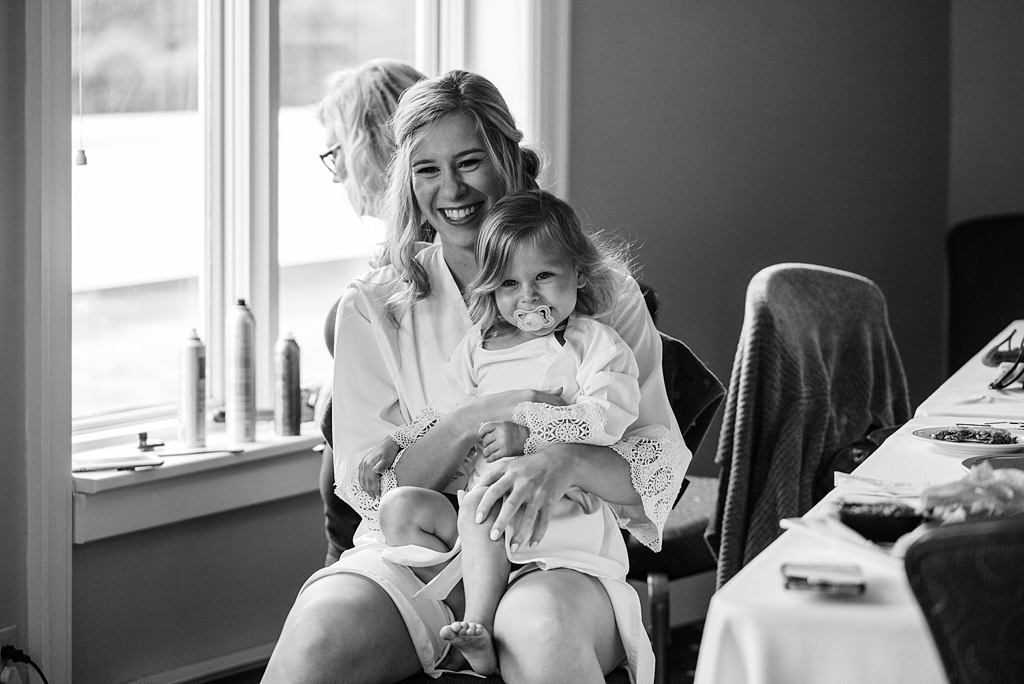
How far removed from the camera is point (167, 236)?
292 cm

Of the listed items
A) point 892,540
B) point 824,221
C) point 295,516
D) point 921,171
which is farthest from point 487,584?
point 921,171

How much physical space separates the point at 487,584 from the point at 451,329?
498 mm

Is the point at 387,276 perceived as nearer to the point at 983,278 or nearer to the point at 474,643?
the point at 474,643

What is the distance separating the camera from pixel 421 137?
1989mm

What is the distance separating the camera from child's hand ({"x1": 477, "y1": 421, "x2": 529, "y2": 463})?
1.80 metres

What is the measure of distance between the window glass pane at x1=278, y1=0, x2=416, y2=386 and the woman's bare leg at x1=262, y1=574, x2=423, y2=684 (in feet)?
4.93

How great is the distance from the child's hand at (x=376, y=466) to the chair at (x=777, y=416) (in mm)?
1066

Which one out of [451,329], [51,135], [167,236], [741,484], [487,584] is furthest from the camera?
[167,236]

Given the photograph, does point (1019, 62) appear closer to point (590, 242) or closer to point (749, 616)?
point (590, 242)

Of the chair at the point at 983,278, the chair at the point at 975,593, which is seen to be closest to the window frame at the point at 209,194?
the chair at the point at 975,593

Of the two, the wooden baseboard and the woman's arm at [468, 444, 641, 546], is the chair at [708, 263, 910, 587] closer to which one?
the woman's arm at [468, 444, 641, 546]

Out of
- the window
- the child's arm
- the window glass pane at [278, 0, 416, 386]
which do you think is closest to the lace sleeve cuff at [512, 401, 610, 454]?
the child's arm

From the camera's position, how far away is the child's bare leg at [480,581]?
1613 mm

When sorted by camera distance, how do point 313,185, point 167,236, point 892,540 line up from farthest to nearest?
point 313,185 < point 167,236 < point 892,540
